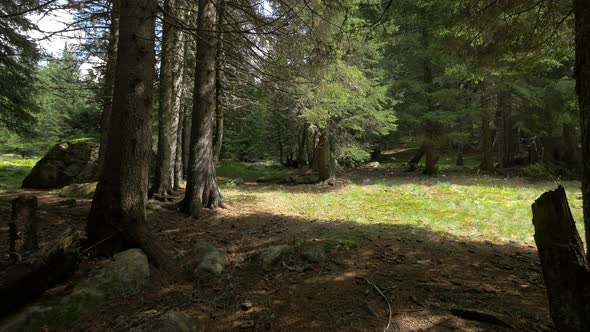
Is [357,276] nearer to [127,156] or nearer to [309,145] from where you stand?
[127,156]

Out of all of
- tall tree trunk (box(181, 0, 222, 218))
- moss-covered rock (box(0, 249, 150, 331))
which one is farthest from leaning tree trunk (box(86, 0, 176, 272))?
tall tree trunk (box(181, 0, 222, 218))

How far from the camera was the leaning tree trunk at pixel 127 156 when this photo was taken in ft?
14.2

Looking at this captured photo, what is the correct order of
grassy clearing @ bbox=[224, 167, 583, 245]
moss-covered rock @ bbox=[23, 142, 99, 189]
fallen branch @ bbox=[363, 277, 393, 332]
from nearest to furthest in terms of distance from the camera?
fallen branch @ bbox=[363, 277, 393, 332]
grassy clearing @ bbox=[224, 167, 583, 245]
moss-covered rock @ bbox=[23, 142, 99, 189]

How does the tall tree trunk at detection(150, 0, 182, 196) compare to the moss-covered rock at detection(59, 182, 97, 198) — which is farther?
the moss-covered rock at detection(59, 182, 97, 198)

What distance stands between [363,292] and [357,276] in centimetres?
42

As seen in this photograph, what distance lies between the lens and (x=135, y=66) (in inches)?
173

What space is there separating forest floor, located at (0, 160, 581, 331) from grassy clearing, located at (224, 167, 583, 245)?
0.08 metres

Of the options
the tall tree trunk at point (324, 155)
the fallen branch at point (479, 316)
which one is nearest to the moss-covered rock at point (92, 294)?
the fallen branch at point (479, 316)

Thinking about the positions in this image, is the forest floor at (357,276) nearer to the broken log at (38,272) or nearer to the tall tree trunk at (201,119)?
the broken log at (38,272)

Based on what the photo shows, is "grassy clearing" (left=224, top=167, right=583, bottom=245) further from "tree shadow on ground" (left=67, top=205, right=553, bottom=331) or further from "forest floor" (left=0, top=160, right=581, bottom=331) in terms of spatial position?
"tree shadow on ground" (left=67, top=205, right=553, bottom=331)

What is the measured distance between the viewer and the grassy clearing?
7070mm

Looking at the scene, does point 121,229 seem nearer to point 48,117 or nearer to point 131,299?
point 131,299

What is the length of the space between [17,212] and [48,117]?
33.7 metres

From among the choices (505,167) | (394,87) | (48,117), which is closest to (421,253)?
(394,87)
